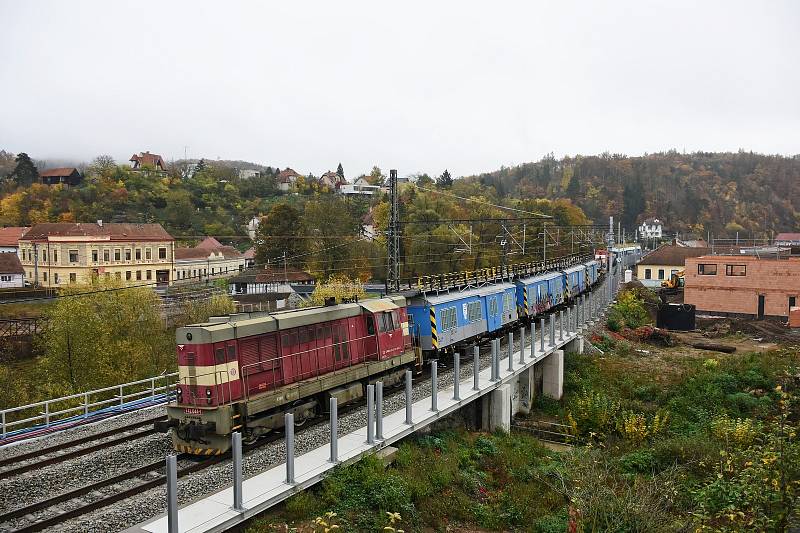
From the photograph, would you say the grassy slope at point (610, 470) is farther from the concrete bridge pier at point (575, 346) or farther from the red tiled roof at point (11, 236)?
the red tiled roof at point (11, 236)

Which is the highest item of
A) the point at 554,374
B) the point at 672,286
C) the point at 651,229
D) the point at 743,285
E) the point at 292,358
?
the point at 651,229

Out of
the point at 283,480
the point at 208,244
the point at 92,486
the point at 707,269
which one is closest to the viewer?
the point at 283,480

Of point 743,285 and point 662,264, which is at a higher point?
point 662,264

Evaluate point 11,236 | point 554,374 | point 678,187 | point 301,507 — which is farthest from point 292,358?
point 678,187

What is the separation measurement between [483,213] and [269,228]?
21817 mm

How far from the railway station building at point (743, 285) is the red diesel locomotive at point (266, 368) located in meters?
38.5

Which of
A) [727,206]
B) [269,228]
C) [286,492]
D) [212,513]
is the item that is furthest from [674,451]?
[727,206]

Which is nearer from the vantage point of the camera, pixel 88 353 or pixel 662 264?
pixel 88 353

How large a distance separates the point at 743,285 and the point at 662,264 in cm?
2469

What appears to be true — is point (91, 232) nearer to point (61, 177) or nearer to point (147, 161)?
point (61, 177)

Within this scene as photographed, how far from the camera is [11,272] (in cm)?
5828

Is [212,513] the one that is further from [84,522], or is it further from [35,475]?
[35,475]

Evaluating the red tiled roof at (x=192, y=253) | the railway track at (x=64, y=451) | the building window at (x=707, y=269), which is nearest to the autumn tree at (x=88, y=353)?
A: the railway track at (x=64, y=451)

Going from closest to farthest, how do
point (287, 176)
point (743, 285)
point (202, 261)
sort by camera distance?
point (743, 285), point (202, 261), point (287, 176)
